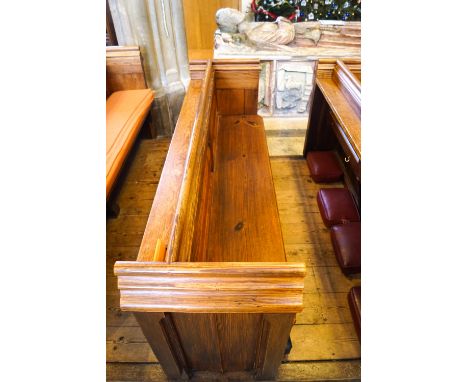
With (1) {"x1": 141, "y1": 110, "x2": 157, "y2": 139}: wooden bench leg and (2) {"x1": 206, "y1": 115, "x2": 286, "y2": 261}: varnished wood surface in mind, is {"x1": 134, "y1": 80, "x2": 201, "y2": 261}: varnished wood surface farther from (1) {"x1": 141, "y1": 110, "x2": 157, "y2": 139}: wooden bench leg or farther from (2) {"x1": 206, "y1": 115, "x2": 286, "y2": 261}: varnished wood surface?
(1) {"x1": 141, "y1": 110, "x2": 157, "y2": 139}: wooden bench leg

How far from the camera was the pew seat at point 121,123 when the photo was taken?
191 centimetres

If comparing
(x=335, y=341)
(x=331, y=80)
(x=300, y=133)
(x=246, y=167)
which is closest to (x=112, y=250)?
(x=246, y=167)

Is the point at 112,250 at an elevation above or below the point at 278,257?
below

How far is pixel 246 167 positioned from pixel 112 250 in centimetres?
109

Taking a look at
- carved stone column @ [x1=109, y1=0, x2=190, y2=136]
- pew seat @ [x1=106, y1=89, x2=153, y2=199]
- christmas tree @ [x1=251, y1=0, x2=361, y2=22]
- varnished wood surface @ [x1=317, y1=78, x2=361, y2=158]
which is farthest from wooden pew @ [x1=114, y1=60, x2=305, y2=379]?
christmas tree @ [x1=251, y1=0, x2=361, y2=22]

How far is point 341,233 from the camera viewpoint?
1790 mm

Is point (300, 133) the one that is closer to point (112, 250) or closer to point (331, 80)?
point (331, 80)

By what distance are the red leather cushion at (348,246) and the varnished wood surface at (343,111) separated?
22.2 inches

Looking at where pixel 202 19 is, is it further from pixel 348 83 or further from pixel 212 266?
pixel 212 266

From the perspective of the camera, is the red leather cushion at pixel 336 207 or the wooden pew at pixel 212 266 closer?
the wooden pew at pixel 212 266

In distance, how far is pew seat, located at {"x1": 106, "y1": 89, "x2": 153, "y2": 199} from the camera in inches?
75.1

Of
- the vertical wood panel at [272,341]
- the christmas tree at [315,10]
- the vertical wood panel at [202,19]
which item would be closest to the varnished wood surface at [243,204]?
the vertical wood panel at [272,341]

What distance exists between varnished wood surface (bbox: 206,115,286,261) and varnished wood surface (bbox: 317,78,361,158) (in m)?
0.50

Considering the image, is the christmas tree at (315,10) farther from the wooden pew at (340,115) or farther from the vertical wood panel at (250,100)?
the vertical wood panel at (250,100)
